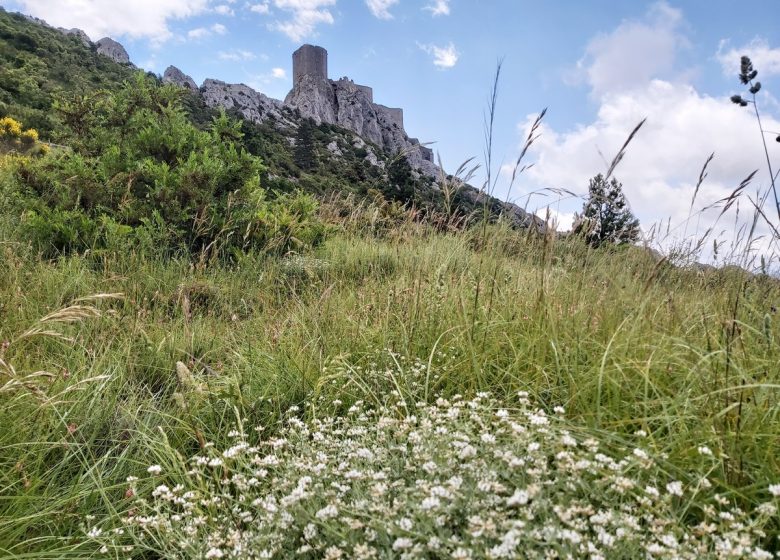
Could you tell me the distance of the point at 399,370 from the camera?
7.95 feet

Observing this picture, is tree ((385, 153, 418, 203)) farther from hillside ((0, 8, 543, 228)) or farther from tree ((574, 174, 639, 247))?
tree ((574, 174, 639, 247))

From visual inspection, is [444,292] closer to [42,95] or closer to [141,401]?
[141,401]

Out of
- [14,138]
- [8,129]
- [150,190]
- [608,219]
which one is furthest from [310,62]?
[608,219]

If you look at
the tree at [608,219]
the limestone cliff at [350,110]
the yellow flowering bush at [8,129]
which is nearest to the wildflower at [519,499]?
the tree at [608,219]

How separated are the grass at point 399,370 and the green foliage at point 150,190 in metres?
1.01

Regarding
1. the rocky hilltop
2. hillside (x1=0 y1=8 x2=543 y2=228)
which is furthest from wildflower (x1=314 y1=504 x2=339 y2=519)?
the rocky hilltop

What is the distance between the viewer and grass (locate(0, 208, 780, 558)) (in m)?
1.65

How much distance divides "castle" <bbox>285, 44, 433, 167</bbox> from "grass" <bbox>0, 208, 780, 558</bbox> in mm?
67478

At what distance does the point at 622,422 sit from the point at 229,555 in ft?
4.41

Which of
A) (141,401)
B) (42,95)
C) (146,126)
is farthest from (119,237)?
(42,95)

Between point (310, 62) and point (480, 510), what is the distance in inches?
3335

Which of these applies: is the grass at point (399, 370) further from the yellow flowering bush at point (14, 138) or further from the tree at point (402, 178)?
the yellow flowering bush at point (14, 138)

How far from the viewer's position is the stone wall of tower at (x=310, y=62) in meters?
76.5

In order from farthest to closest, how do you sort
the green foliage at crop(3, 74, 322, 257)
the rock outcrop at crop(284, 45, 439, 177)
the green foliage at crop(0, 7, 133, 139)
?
the rock outcrop at crop(284, 45, 439, 177)
the green foliage at crop(0, 7, 133, 139)
the green foliage at crop(3, 74, 322, 257)
